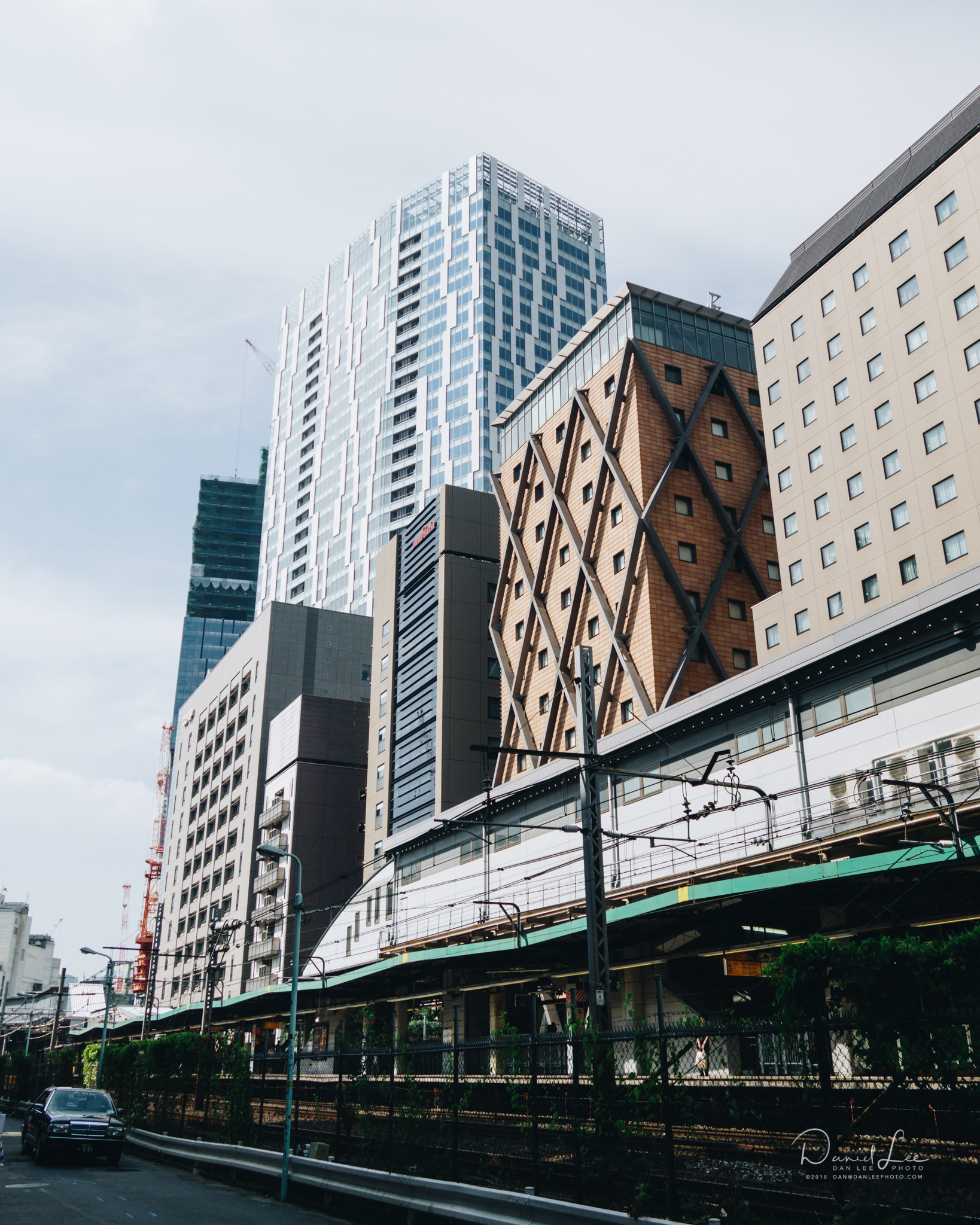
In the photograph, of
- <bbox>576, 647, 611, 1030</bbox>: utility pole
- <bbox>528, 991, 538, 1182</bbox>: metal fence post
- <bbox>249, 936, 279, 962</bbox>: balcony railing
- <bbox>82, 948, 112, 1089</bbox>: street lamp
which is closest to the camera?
<bbox>528, 991, 538, 1182</bbox>: metal fence post

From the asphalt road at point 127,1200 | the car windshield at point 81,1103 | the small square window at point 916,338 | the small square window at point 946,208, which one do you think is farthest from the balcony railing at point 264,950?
the small square window at point 946,208

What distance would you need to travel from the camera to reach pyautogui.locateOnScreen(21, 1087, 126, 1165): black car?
2534 centimetres

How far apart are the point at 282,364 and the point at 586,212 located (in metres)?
62.0

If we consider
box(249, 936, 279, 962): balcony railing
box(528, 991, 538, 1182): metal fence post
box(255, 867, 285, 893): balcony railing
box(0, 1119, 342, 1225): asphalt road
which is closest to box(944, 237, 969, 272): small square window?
box(528, 991, 538, 1182): metal fence post

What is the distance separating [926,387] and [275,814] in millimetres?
65254

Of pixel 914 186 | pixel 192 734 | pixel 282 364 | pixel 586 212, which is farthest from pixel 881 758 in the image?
pixel 282 364

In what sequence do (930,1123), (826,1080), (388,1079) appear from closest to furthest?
Answer: (930,1123) → (826,1080) → (388,1079)

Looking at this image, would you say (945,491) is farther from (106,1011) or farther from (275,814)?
(275,814)

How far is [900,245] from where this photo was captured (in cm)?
5122

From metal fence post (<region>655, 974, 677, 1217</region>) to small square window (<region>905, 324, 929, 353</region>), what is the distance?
146 feet

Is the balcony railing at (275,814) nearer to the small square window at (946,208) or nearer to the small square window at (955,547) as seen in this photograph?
the small square window at (955,547)

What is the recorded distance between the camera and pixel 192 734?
130 m

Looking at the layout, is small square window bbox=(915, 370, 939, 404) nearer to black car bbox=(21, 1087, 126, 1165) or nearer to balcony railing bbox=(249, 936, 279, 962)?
black car bbox=(21, 1087, 126, 1165)

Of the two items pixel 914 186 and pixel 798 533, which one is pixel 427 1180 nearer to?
pixel 798 533
